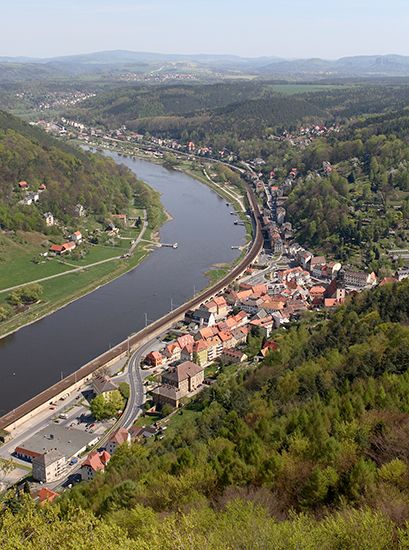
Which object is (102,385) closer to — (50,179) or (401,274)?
(401,274)

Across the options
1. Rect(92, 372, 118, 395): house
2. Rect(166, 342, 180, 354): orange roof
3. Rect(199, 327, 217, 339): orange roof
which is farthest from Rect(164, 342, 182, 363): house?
Rect(92, 372, 118, 395): house

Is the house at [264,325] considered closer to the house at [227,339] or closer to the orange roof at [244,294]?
the house at [227,339]

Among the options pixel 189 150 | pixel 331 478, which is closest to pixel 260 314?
pixel 331 478

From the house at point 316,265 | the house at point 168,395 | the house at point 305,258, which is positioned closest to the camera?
the house at point 168,395

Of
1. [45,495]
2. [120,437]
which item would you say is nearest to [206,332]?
[120,437]

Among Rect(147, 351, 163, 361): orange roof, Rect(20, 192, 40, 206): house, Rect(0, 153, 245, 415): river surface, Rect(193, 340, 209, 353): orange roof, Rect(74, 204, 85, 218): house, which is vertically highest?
Rect(20, 192, 40, 206): house

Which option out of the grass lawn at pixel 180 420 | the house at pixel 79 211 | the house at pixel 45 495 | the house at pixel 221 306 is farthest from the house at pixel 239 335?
the house at pixel 79 211

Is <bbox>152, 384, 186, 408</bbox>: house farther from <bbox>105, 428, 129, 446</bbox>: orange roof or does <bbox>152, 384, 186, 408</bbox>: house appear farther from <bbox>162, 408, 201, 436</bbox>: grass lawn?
<bbox>105, 428, 129, 446</bbox>: orange roof
